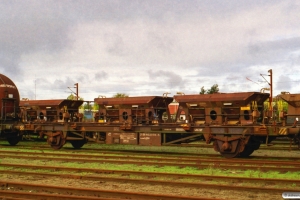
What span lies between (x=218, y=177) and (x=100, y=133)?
10.2 meters

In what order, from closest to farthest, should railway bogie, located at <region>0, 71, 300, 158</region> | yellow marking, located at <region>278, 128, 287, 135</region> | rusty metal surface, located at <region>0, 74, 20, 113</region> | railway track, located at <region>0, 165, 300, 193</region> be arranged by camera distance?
railway track, located at <region>0, 165, 300, 193</region>
yellow marking, located at <region>278, 128, 287, 135</region>
railway bogie, located at <region>0, 71, 300, 158</region>
rusty metal surface, located at <region>0, 74, 20, 113</region>

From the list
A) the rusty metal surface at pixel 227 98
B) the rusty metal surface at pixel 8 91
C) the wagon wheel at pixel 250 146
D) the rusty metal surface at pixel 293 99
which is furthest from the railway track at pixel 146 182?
the rusty metal surface at pixel 8 91

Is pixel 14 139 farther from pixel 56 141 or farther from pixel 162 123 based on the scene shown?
pixel 162 123

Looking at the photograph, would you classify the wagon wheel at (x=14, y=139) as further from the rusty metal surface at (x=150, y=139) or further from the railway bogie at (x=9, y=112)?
the rusty metal surface at (x=150, y=139)

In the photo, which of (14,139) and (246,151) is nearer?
(246,151)

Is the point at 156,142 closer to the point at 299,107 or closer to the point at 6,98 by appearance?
the point at 299,107

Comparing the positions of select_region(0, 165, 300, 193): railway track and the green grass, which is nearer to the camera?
select_region(0, 165, 300, 193): railway track

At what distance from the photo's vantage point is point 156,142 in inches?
698

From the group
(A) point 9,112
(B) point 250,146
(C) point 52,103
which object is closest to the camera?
(B) point 250,146

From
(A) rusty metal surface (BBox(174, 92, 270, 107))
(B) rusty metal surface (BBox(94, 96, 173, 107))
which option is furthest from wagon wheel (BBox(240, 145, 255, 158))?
(B) rusty metal surface (BBox(94, 96, 173, 107))

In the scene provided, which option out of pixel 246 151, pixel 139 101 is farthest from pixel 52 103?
pixel 246 151

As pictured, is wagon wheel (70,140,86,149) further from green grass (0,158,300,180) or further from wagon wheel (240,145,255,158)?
wagon wheel (240,145,255,158)

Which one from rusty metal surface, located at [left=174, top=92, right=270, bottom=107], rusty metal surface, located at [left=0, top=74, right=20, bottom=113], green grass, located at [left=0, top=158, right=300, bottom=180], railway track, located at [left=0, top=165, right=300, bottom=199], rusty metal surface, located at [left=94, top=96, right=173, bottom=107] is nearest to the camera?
railway track, located at [left=0, top=165, right=300, bottom=199]

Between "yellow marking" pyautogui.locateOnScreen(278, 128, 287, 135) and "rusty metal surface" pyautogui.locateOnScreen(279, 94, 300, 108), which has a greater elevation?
"rusty metal surface" pyautogui.locateOnScreen(279, 94, 300, 108)
